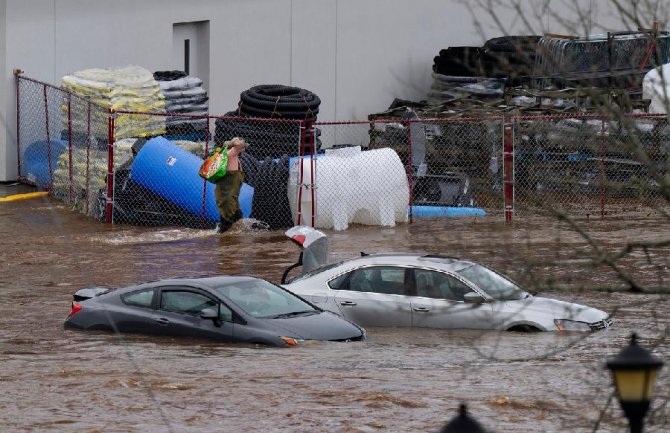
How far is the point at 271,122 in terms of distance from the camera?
29047 mm

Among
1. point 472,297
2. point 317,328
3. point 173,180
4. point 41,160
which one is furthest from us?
point 41,160

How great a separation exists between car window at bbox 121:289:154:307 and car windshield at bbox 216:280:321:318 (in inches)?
33.5

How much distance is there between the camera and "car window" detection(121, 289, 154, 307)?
1549cm

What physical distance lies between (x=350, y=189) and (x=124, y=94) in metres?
6.70

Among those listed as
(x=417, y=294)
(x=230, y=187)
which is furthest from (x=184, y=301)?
(x=230, y=187)

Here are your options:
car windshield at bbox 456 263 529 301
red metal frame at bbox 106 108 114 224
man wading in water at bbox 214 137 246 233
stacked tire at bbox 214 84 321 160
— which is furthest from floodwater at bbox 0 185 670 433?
stacked tire at bbox 214 84 321 160

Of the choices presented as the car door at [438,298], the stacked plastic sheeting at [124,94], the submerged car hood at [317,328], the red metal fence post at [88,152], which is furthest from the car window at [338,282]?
the stacked plastic sheeting at [124,94]

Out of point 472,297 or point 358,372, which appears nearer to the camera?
point 358,372

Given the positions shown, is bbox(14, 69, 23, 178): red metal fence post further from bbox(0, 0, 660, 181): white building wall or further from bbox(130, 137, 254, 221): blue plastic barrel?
bbox(130, 137, 254, 221): blue plastic barrel

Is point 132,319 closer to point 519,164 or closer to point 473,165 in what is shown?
point 473,165

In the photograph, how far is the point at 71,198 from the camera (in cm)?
2908

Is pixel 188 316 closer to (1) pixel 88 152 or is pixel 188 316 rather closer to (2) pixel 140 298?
(2) pixel 140 298

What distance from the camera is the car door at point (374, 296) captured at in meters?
15.8

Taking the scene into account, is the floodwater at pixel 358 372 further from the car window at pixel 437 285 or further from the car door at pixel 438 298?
the car window at pixel 437 285
